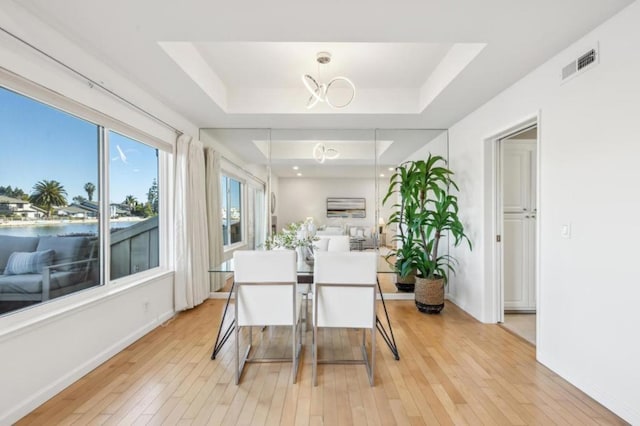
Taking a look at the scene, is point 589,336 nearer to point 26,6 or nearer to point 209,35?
point 209,35

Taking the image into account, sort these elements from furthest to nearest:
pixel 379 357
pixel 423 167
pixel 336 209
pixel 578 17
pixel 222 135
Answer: pixel 336 209, pixel 222 135, pixel 423 167, pixel 379 357, pixel 578 17

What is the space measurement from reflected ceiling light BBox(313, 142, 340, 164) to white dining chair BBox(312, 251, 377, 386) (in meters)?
2.55

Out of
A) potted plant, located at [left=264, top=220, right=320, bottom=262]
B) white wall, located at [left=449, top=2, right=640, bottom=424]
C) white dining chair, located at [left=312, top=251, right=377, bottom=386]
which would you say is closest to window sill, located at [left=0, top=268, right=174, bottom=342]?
potted plant, located at [left=264, top=220, right=320, bottom=262]

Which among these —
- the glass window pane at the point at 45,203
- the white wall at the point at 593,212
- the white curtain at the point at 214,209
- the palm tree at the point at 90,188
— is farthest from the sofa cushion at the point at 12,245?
the white wall at the point at 593,212

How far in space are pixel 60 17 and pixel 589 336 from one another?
4144mm

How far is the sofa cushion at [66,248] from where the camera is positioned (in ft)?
6.89

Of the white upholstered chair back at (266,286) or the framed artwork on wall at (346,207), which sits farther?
the framed artwork on wall at (346,207)

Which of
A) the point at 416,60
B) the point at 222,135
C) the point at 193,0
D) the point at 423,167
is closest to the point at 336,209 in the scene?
the point at 423,167

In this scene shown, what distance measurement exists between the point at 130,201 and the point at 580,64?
4.03 metres

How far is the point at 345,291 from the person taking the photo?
7.16 ft

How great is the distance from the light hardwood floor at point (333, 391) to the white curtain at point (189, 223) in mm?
829

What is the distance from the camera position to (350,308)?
2189mm

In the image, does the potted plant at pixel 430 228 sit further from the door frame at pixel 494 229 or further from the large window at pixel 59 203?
the large window at pixel 59 203

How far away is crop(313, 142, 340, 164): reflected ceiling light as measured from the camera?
4.38 m
